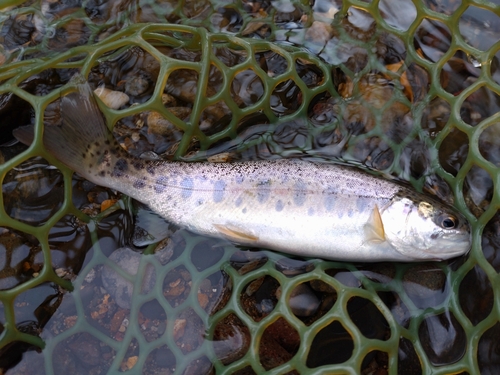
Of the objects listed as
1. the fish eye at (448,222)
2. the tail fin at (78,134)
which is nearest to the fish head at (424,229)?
the fish eye at (448,222)

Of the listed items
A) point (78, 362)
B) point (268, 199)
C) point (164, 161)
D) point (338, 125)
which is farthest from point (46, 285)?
point (338, 125)

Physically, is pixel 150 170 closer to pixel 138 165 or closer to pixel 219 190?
pixel 138 165

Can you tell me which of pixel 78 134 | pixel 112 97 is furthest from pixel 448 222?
pixel 112 97

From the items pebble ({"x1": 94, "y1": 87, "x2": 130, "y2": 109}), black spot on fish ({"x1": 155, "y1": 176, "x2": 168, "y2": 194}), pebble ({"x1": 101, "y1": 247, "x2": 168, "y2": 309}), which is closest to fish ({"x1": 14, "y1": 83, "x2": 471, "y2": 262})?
black spot on fish ({"x1": 155, "y1": 176, "x2": 168, "y2": 194})

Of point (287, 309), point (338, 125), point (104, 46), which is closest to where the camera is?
point (287, 309)

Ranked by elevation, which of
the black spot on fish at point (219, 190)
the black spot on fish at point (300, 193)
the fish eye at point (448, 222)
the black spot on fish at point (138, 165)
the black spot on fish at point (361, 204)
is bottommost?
the black spot on fish at point (219, 190)

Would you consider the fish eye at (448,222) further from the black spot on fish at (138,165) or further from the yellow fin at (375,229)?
the black spot on fish at (138,165)

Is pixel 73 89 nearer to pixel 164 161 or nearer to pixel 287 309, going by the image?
pixel 164 161
